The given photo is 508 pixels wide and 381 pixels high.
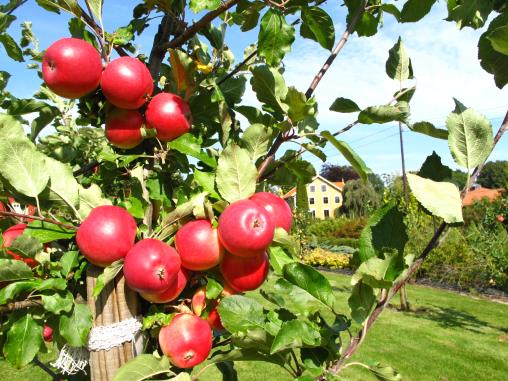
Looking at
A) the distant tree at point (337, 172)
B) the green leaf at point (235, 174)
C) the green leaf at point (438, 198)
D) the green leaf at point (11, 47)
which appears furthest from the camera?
the distant tree at point (337, 172)

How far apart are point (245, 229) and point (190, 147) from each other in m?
0.38

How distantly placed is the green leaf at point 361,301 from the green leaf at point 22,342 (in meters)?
0.74

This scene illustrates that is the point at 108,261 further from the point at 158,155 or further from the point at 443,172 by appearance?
the point at 443,172

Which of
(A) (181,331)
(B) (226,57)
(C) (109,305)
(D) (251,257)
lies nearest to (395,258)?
(D) (251,257)

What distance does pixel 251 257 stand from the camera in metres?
0.98

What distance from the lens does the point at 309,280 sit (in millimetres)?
927

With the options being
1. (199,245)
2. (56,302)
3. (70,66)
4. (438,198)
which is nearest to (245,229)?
(199,245)

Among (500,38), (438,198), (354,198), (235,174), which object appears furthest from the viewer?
(354,198)

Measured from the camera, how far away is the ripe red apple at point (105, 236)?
3.06 ft

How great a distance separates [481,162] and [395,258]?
0.24 metres

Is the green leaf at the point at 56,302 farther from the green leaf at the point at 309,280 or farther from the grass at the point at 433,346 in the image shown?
the grass at the point at 433,346

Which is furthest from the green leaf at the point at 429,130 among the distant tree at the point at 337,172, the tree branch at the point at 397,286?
the distant tree at the point at 337,172

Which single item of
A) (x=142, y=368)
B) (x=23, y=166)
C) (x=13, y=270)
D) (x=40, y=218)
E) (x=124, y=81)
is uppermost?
(x=124, y=81)

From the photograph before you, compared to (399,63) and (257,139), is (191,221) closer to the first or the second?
(257,139)
